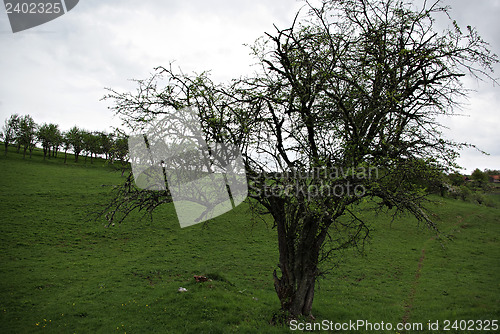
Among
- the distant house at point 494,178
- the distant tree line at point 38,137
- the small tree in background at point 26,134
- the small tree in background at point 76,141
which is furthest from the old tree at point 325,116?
the distant house at point 494,178

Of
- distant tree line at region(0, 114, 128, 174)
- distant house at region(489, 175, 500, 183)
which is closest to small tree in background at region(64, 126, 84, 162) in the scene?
distant tree line at region(0, 114, 128, 174)

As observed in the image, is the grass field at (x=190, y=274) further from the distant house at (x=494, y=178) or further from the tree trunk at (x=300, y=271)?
the distant house at (x=494, y=178)

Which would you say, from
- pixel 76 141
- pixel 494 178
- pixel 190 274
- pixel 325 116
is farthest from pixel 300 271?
pixel 494 178

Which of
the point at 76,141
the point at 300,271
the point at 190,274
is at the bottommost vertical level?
the point at 190,274

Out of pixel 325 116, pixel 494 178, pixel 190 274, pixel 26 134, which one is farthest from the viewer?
pixel 494 178

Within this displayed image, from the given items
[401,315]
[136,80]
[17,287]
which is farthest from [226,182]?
[17,287]

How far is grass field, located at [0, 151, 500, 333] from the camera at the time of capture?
12.2 meters

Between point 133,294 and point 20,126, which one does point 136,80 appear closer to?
point 133,294

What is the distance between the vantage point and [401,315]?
13.6 meters

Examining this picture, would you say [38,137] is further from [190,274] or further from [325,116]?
[325,116]

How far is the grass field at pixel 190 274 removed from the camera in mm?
12156

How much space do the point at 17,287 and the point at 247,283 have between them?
1312 centimetres

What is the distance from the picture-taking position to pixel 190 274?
64.4 feet

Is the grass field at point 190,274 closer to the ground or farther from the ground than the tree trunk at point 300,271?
closer to the ground
